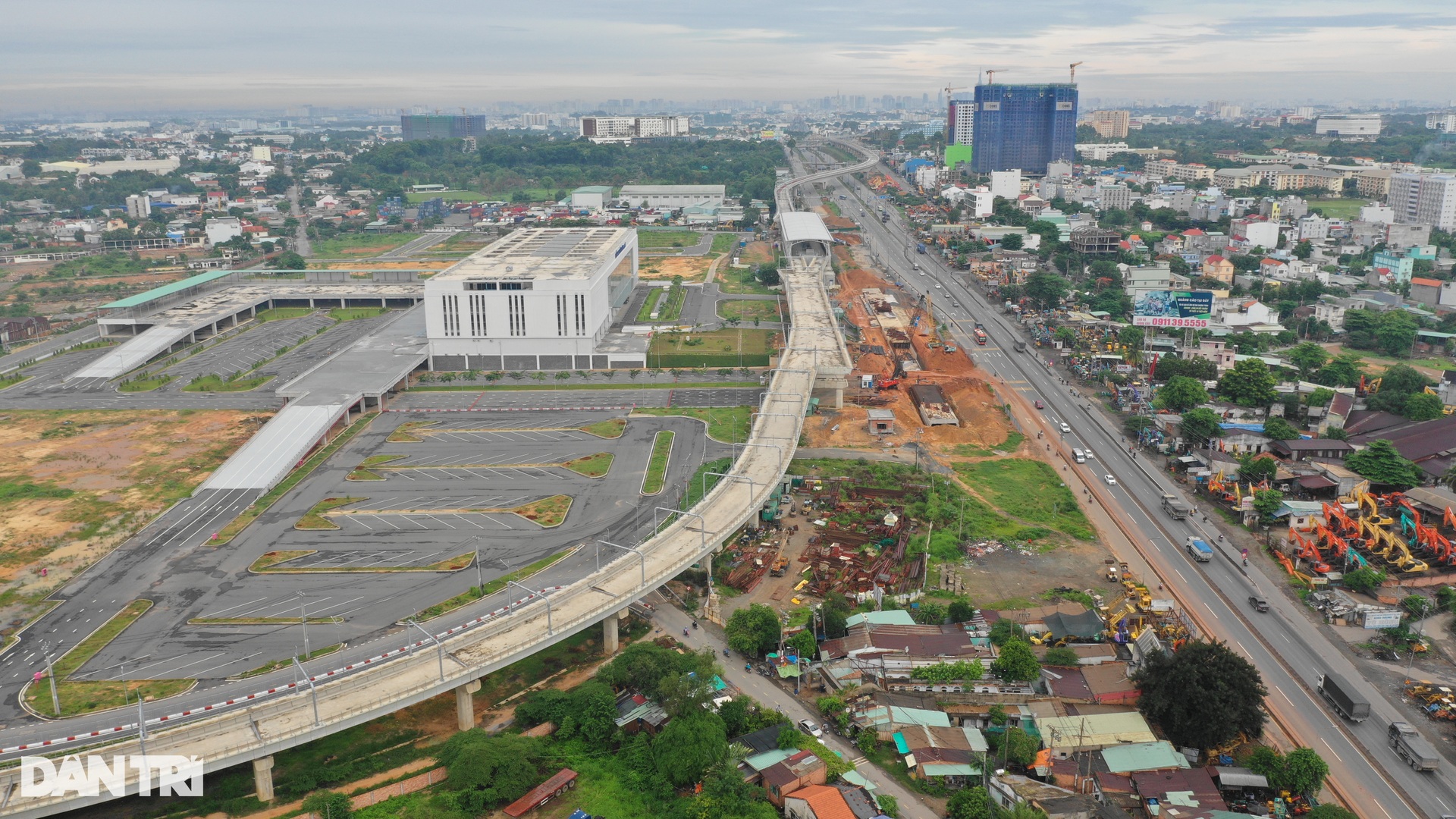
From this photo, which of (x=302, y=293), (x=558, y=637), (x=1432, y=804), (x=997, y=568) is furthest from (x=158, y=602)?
(x=302, y=293)

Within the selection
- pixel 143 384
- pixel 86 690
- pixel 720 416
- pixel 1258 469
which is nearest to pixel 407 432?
pixel 720 416

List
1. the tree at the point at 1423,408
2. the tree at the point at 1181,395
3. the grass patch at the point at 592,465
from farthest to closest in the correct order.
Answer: the tree at the point at 1181,395, the tree at the point at 1423,408, the grass patch at the point at 592,465

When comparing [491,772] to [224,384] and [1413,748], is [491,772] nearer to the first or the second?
[1413,748]

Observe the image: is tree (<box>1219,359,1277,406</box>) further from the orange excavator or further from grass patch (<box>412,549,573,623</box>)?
grass patch (<box>412,549,573,623</box>)

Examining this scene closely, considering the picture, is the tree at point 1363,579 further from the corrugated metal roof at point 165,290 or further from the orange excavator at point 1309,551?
the corrugated metal roof at point 165,290

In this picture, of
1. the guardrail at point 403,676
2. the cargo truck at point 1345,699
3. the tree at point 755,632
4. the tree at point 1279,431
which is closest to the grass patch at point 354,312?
the guardrail at point 403,676

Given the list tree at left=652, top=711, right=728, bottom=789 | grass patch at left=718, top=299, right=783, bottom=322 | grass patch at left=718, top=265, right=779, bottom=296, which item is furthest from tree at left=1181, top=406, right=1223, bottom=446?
grass patch at left=718, top=265, right=779, bottom=296

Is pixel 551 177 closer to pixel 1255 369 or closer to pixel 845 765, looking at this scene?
pixel 1255 369
